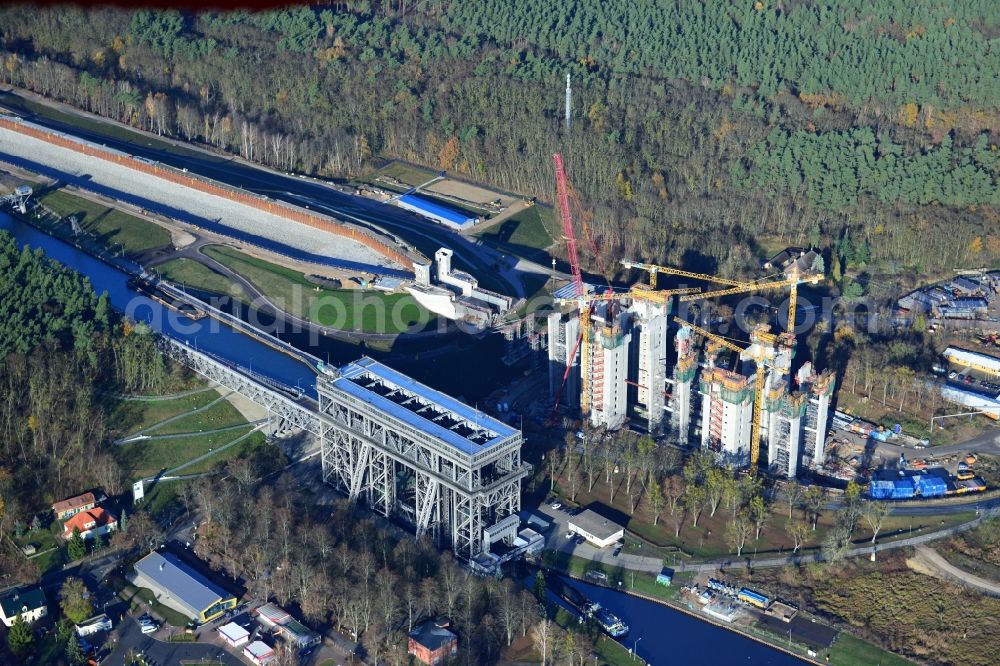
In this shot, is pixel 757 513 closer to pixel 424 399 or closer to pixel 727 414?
pixel 727 414

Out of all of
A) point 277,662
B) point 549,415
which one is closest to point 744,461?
point 549,415

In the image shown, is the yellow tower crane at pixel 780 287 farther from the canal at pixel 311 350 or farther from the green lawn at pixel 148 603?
the green lawn at pixel 148 603

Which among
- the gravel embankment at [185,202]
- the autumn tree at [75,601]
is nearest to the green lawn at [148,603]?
the autumn tree at [75,601]

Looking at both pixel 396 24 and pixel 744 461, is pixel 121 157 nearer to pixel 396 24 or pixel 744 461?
pixel 396 24

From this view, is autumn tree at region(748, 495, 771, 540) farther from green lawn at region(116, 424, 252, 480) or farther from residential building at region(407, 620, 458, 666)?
green lawn at region(116, 424, 252, 480)

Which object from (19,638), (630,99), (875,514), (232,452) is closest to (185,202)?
(232,452)
